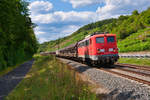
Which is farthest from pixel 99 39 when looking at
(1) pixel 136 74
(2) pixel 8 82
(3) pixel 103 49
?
(2) pixel 8 82

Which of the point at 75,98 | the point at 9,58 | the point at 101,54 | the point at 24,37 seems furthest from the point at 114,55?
the point at 24,37

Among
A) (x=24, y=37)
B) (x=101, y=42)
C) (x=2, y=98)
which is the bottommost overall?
(x=2, y=98)

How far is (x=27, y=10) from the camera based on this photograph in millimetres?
24625

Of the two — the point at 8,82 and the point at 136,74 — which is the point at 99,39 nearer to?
the point at 136,74

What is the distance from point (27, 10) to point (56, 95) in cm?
2153

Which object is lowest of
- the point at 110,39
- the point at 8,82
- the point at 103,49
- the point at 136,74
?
the point at 8,82

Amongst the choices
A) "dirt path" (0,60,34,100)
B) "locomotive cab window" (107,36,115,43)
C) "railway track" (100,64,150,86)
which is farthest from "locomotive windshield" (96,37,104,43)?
"dirt path" (0,60,34,100)

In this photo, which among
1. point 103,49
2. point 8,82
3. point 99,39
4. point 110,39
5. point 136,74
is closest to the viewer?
point 136,74

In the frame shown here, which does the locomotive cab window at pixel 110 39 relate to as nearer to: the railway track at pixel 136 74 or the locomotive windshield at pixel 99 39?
the locomotive windshield at pixel 99 39

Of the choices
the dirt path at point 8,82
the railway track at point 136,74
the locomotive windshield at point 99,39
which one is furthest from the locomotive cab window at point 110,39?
the dirt path at point 8,82

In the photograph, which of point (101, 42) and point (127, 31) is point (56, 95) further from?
point (127, 31)

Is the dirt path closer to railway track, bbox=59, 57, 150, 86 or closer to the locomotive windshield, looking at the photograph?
railway track, bbox=59, 57, 150, 86

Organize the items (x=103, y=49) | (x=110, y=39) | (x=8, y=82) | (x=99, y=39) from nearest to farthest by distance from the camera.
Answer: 1. (x=8, y=82)
2. (x=103, y=49)
3. (x=99, y=39)
4. (x=110, y=39)

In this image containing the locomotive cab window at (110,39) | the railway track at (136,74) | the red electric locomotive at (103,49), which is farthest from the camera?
the locomotive cab window at (110,39)
